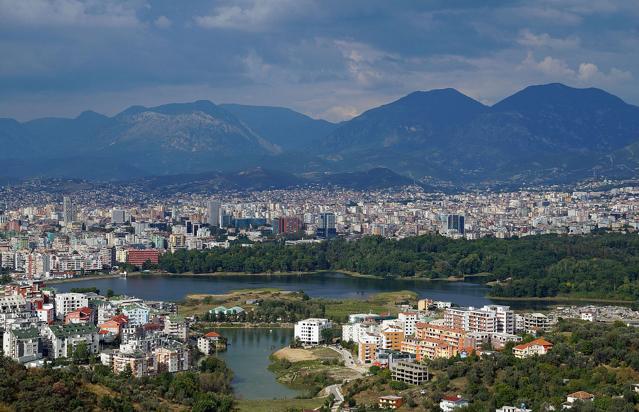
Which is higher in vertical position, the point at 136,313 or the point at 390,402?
the point at 136,313

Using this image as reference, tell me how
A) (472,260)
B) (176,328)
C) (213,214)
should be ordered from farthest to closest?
(213,214) → (472,260) → (176,328)

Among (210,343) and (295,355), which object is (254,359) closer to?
(295,355)

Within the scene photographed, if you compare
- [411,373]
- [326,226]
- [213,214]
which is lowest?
[411,373]

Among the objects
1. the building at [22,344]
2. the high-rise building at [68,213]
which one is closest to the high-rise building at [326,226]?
the high-rise building at [68,213]

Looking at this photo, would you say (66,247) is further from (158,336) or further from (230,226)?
(158,336)

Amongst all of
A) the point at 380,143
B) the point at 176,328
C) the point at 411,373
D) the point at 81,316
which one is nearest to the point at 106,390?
the point at 411,373

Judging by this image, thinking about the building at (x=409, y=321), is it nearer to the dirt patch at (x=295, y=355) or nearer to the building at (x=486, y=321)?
the building at (x=486, y=321)

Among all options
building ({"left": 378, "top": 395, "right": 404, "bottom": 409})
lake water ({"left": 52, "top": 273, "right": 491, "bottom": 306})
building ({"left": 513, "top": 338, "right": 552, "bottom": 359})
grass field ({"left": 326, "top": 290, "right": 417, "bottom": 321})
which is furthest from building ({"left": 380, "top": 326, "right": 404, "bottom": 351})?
lake water ({"left": 52, "top": 273, "right": 491, "bottom": 306})

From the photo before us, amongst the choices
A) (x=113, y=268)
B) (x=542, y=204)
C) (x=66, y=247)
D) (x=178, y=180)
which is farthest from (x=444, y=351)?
(x=178, y=180)
